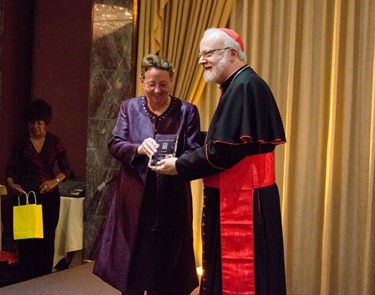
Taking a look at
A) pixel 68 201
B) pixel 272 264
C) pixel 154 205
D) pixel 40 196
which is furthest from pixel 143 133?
pixel 68 201

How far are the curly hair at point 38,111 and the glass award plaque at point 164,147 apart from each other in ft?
5.51

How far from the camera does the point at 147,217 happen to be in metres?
2.50

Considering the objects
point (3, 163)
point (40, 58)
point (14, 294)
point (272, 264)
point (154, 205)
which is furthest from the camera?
point (40, 58)

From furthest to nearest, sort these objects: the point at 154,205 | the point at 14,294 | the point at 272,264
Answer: the point at 14,294 → the point at 154,205 → the point at 272,264

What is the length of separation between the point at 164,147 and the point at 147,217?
39 centimetres

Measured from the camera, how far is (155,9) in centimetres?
411

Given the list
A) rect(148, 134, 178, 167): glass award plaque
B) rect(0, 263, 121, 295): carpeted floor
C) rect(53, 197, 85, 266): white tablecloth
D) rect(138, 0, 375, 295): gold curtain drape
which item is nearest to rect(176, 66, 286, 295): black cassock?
rect(148, 134, 178, 167): glass award plaque

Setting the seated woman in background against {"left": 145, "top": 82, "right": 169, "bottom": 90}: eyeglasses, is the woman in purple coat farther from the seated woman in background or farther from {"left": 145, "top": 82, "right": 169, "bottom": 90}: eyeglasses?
the seated woman in background

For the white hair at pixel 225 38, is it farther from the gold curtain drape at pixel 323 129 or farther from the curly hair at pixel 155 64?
the gold curtain drape at pixel 323 129

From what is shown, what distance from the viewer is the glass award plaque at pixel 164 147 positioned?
2.30 m

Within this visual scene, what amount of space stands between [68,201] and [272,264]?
2.34 metres

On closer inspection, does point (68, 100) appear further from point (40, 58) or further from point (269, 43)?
point (269, 43)

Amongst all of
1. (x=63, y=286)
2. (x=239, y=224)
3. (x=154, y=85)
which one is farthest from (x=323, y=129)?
(x=63, y=286)

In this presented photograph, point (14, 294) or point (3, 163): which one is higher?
point (3, 163)
